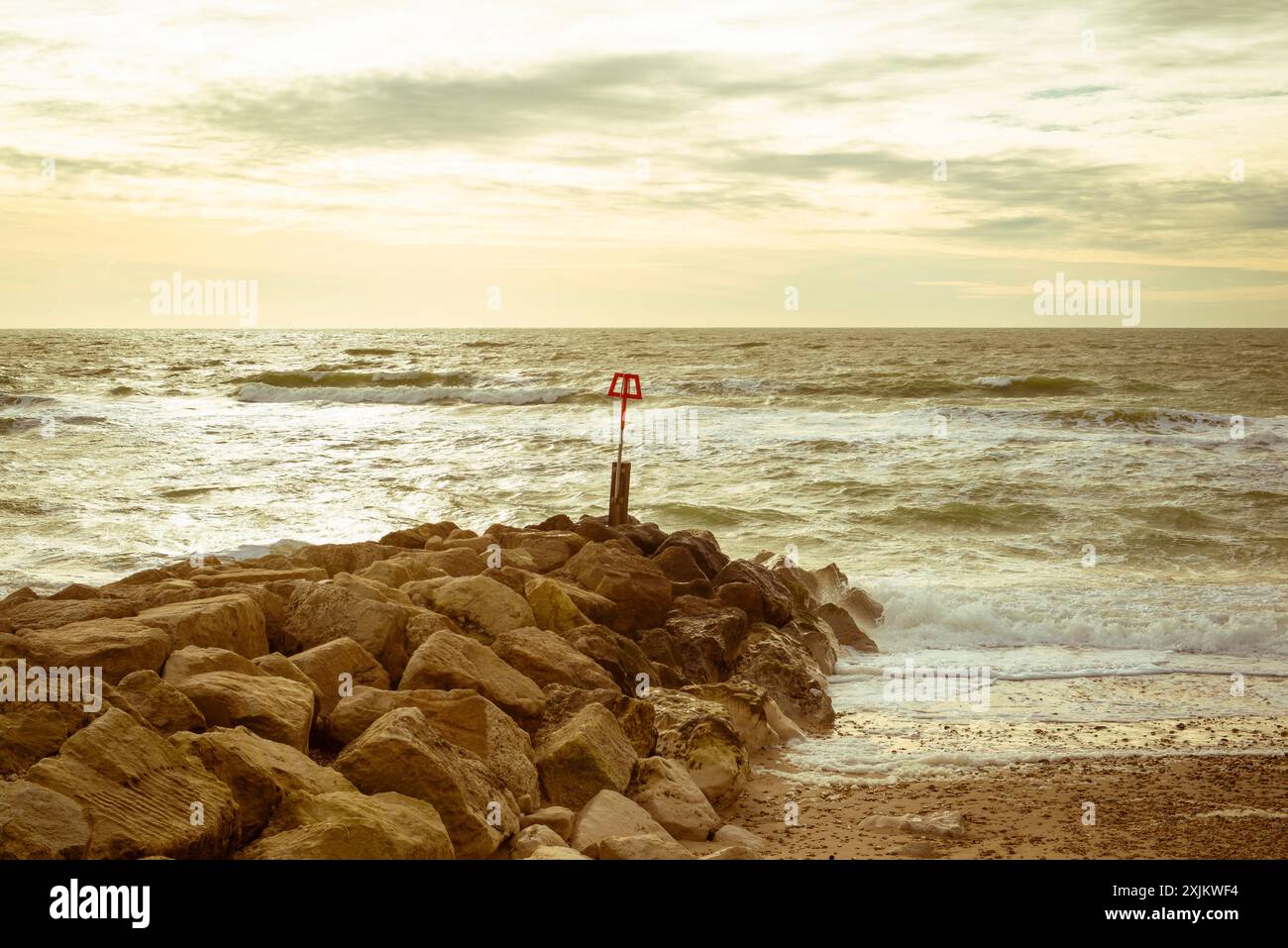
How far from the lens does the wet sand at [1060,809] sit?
5094 millimetres

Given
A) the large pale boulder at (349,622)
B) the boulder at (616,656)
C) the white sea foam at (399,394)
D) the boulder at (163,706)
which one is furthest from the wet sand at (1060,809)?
the white sea foam at (399,394)

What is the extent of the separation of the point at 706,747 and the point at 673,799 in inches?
25.6

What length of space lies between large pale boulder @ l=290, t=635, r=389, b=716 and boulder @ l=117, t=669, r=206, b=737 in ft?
2.57

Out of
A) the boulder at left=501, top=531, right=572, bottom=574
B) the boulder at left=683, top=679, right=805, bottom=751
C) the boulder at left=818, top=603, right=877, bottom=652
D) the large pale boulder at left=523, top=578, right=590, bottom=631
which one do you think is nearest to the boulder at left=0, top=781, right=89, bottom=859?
the large pale boulder at left=523, top=578, right=590, bottom=631

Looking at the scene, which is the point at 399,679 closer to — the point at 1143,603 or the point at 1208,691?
the point at 1208,691

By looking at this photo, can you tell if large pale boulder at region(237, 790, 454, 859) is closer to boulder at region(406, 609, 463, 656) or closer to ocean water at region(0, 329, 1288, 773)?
boulder at region(406, 609, 463, 656)

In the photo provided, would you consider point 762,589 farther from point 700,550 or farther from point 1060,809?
point 1060,809

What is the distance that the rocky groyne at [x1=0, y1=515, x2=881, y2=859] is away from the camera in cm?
398

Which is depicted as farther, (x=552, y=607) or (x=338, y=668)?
(x=552, y=607)

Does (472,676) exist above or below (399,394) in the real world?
below

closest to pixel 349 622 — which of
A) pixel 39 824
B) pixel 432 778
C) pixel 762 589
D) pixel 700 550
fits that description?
pixel 432 778

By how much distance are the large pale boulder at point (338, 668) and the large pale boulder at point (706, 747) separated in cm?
153

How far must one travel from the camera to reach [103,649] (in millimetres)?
5180

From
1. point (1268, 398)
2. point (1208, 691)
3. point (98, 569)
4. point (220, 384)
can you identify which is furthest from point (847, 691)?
point (220, 384)
